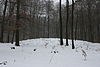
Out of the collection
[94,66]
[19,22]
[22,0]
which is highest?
[22,0]

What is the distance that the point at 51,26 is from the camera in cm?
6088

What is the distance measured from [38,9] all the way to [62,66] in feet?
117

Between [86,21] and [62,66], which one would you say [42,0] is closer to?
[86,21]

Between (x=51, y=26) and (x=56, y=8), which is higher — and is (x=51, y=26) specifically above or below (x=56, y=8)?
below

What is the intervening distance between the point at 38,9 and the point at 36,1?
245 cm

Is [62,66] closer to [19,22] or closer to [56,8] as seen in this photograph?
[19,22]

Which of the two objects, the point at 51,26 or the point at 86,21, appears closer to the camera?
the point at 86,21

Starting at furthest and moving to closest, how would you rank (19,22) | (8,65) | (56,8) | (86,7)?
(56,8)
(86,7)
(19,22)
(8,65)

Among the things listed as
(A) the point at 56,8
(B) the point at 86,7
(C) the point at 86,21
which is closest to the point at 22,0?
(B) the point at 86,7

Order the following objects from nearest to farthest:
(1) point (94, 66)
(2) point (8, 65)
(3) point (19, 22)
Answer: (2) point (8, 65) < (1) point (94, 66) < (3) point (19, 22)

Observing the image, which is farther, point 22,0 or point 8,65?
point 22,0

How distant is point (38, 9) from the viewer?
142 feet

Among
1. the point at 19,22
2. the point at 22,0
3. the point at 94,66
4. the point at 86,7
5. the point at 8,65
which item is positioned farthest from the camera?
the point at 86,7

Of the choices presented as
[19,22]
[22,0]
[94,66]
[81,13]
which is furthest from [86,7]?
[94,66]
